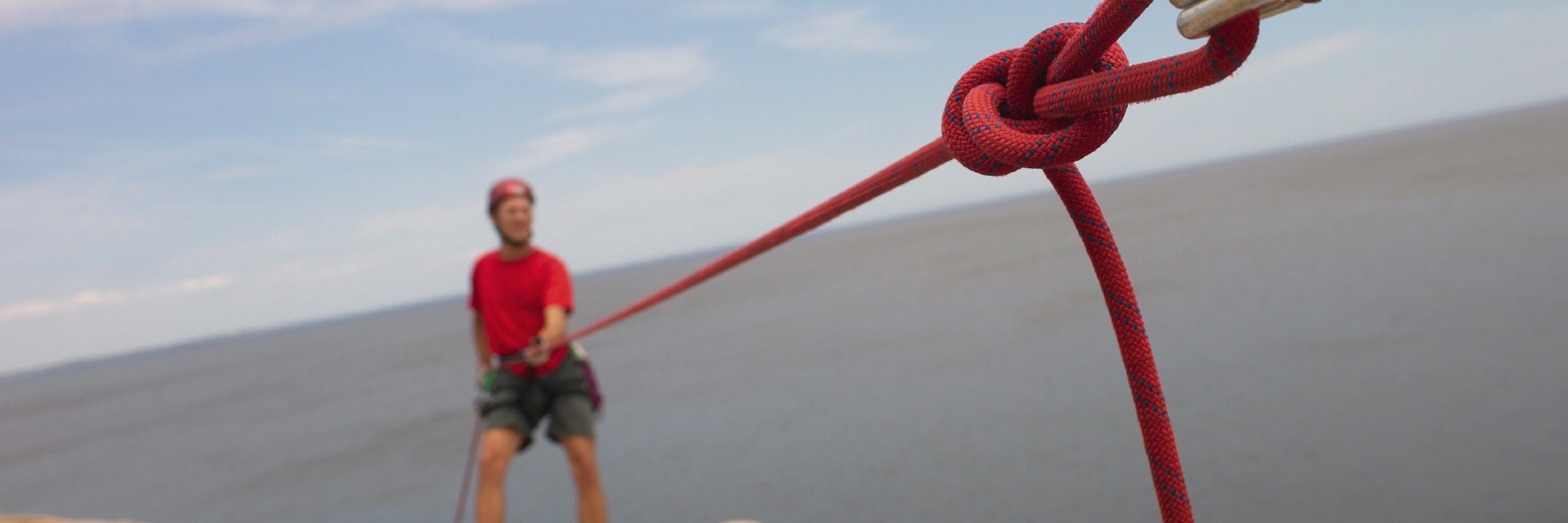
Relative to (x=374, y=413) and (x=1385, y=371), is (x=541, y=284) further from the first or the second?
(x=374, y=413)

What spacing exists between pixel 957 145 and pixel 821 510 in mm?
4953

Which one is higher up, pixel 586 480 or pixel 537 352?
pixel 537 352

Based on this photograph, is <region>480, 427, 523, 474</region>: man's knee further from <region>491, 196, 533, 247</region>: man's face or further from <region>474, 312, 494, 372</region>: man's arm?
<region>491, 196, 533, 247</region>: man's face

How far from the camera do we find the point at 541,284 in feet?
11.8

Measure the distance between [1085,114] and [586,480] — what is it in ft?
9.66

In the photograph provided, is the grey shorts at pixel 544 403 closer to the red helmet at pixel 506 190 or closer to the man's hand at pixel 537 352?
the man's hand at pixel 537 352

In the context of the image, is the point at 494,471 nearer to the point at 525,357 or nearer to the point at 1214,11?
the point at 525,357

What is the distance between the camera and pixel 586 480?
3516 millimetres

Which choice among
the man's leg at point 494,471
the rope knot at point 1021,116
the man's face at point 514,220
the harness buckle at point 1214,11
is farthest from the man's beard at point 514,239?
the harness buckle at point 1214,11

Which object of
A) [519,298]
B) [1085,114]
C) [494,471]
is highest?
[1085,114]

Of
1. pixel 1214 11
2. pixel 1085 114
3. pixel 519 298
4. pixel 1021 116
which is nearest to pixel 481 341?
pixel 519 298

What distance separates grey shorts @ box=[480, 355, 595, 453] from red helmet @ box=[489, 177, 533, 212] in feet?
2.25

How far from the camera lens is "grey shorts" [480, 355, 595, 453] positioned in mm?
3520

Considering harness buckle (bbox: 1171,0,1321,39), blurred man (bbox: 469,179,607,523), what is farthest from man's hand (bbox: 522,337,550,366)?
harness buckle (bbox: 1171,0,1321,39)
